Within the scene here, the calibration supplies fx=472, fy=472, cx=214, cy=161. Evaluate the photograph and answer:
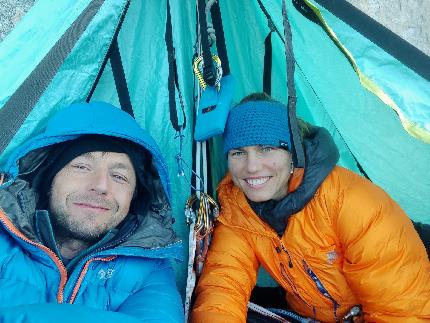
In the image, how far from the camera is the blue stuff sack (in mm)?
1780

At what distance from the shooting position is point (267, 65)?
2090 millimetres

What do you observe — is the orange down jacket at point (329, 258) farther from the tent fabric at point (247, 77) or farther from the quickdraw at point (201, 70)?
the quickdraw at point (201, 70)

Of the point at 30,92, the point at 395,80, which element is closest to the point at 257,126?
the point at 395,80

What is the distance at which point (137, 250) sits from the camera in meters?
1.60

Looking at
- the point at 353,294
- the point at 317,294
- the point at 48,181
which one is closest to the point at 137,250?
the point at 48,181

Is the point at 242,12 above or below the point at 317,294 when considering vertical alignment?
above

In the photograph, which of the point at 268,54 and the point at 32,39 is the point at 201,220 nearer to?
the point at 268,54

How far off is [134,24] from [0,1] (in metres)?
2.26

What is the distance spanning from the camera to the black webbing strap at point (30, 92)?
1.52m

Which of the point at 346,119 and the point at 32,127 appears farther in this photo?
the point at 346,119

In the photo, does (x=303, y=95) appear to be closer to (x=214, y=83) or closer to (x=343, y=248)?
(x=214, y=83)

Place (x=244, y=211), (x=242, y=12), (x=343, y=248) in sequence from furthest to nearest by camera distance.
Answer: (x=242, y=12)
(x=244, y=211)
(x=343, y=248)

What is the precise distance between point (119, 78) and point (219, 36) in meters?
0.47

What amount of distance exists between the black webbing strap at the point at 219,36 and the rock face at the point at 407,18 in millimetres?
3508
